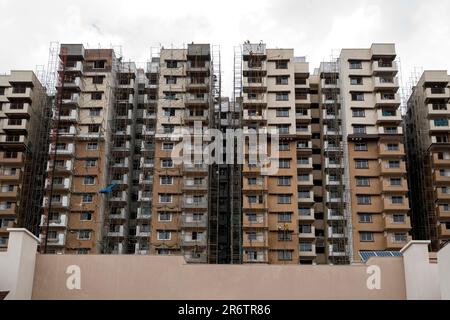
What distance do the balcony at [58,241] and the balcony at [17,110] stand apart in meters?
12.3

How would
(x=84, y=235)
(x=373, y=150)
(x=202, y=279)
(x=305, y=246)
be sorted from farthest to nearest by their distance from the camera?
1. (x=373, y=150)
2. (x=305, y=246)
3. (x=84, y=235)
4. (x=202, y=279)

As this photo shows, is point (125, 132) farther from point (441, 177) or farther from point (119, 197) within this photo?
point (441, 177)

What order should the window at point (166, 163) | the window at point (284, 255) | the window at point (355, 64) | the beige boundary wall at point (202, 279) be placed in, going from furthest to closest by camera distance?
the window at point (355, 64) < the window at point (166, 163) < the window at point (284, 255) < the beige boundary wall at point (202, 279)

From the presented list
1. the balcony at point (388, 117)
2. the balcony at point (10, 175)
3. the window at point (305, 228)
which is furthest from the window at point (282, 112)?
the balcony at point (10, 175)

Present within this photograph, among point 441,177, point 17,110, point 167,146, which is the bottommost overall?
point 441,177

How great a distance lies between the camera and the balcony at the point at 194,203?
5122 centimetres

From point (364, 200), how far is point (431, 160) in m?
7.62

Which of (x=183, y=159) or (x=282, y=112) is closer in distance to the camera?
(x=183, y=159)

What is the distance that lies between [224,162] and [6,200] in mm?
19937

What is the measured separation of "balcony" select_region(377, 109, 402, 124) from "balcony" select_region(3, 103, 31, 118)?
32025mm

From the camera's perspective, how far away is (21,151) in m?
55.3

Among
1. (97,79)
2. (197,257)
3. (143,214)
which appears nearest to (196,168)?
(143,214)

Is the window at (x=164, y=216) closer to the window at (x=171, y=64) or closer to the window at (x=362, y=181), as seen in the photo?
the window at (x=171, y=64)

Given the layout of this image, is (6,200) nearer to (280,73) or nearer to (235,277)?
(280,73)
